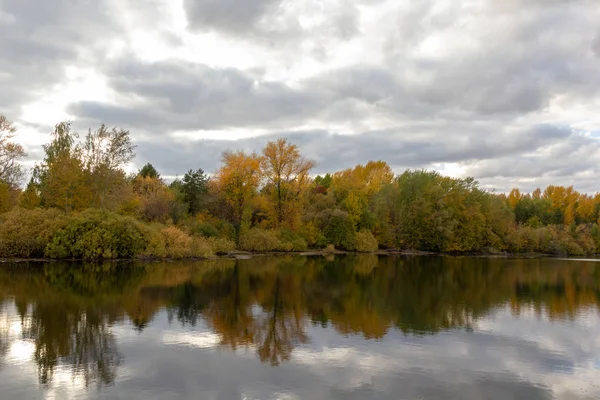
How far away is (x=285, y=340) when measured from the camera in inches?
545

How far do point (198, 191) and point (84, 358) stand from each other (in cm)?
4032

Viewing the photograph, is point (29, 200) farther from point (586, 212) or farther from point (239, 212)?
point (586, 212)

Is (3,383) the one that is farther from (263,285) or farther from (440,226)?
(440,226)

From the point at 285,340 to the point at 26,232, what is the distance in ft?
91.5

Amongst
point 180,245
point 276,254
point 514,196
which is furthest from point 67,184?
point 514,196

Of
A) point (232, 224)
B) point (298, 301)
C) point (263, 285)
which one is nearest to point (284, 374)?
point (298, 301)

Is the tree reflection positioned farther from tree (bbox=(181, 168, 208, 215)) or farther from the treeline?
tree (bbox=(181, 168, 208, 215))

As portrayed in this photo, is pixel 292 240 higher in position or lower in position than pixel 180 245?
lower

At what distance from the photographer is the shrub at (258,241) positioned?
48062 mm

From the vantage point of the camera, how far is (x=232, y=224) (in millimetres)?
48750

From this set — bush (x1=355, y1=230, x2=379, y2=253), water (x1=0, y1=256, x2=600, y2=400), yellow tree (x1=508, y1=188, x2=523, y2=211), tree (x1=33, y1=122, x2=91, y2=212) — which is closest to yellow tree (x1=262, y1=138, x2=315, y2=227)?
bush (x1=355, y1=230, x2=379, y2=253)

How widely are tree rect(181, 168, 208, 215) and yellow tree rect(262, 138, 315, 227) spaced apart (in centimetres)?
739

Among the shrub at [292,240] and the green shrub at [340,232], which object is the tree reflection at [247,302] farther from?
the green shrub at [340,232]

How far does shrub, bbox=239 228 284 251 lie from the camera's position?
48062mm
